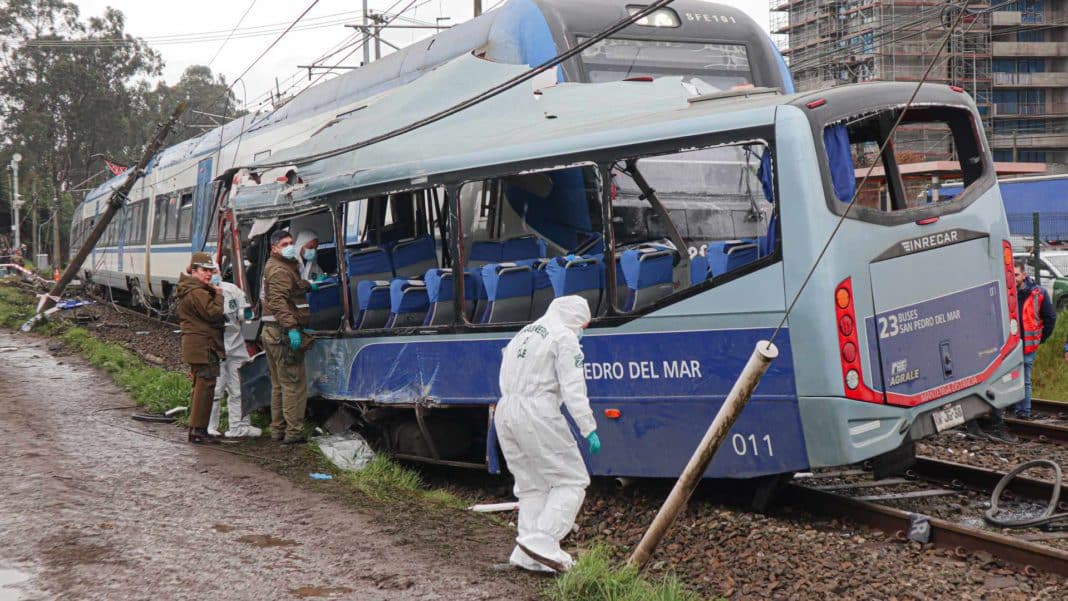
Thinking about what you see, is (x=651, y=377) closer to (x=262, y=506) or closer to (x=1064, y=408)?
(x=262, y=506)

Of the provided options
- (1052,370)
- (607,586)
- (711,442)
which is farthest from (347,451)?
(1052,370)

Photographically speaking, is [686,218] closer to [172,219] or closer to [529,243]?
[529,243]

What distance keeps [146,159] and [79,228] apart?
1731cm

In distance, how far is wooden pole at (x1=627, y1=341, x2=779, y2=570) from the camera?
16.9 ft

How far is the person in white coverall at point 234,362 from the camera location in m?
11.0

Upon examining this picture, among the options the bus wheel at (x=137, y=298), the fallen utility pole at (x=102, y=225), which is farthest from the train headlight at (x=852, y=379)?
the bus wheel at (x=137, y=298)

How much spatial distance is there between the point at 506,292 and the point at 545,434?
2.33m

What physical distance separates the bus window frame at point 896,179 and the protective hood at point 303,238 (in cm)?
577

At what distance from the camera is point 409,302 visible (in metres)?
9.15

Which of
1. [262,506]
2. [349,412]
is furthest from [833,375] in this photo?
[349,412]

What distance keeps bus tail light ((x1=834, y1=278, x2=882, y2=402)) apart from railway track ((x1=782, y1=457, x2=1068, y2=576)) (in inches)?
42.1

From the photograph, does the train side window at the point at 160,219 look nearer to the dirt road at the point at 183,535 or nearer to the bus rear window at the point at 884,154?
the dirt road at the point at 183,535

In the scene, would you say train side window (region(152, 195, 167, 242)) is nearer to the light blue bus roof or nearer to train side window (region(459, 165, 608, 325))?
the light blue bus roof

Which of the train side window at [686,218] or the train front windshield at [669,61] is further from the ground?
the train front windshield at [669,61]
